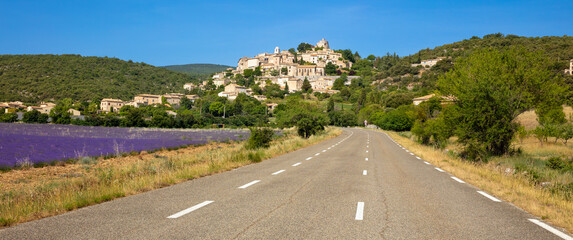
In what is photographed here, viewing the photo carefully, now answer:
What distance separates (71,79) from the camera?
132875 mm

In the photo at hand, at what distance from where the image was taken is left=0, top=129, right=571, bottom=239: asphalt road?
4953mm

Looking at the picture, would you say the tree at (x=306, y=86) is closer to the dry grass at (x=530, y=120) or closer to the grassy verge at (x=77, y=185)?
the dry grass at (x=530, y=120)

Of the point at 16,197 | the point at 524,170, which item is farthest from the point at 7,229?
the point at 524,170

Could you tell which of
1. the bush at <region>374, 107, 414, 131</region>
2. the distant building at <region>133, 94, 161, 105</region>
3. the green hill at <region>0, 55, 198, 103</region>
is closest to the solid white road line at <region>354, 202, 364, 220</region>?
the bush at <region>374, 107, 414, 131</region>

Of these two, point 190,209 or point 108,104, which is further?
point 108,104

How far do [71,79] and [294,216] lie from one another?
148986 mm

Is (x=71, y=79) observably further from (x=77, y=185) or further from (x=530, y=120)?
(x=77, y=185)

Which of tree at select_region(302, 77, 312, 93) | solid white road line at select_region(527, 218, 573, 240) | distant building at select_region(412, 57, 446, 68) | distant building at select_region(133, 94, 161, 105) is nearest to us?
solid white road line at select_region(527, 218, 573, 240)

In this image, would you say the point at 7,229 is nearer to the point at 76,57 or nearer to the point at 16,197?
the point at 16,197

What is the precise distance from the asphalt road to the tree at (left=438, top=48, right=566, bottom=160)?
11123 mm

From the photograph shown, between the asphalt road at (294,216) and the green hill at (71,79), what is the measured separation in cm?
12595

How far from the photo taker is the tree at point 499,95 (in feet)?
62.9

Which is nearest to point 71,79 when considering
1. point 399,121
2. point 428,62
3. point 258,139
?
point 399,121

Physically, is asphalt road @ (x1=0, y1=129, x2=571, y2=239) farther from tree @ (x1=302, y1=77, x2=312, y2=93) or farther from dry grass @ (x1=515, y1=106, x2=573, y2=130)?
tree @ (x1=302, y1=77, x2=312, y2=93)
